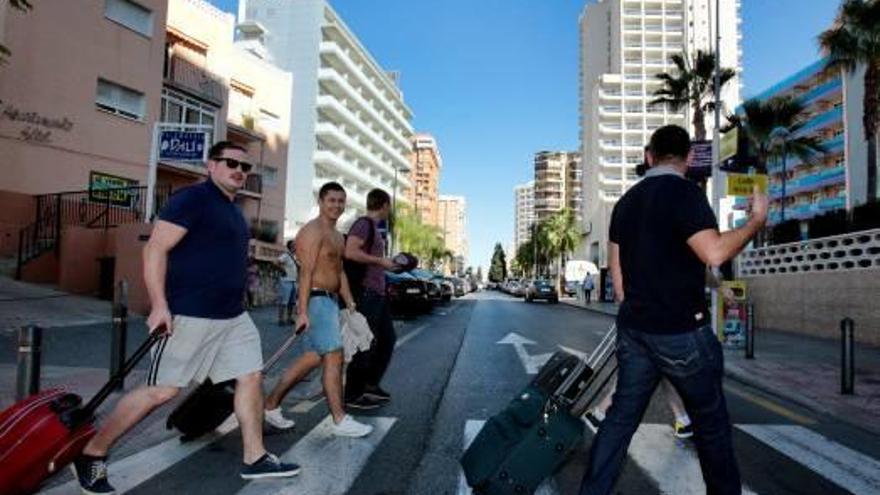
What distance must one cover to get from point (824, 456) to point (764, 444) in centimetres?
40

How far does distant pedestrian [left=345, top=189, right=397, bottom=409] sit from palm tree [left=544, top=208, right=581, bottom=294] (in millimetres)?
83982

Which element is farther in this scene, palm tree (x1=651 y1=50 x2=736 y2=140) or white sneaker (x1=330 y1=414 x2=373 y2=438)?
palm tree (x1=651 y1=50 x2=736 y2=140)

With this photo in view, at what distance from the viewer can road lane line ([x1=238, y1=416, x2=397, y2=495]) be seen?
3.85m

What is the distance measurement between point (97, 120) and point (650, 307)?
22.7 meters

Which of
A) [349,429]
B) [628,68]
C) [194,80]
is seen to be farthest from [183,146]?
[628,68]

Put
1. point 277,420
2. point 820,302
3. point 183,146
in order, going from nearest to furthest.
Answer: point 277,420 → point 820,302 → point 183,146

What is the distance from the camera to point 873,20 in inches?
971

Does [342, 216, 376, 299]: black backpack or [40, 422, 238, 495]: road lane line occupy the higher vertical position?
[342, 216, 376, 299]: black backpack

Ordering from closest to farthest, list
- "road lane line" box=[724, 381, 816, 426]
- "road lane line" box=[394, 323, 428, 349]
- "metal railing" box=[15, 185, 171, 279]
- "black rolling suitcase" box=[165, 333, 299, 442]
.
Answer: "black rolling suitcase" box=[165, 333, 299, 442]
"road lane line" box=[724, 381, 816, 426]
"road lane line" box=[394, 323, 428, 349]
"metal railing" box=[15, 185, 171, 279]

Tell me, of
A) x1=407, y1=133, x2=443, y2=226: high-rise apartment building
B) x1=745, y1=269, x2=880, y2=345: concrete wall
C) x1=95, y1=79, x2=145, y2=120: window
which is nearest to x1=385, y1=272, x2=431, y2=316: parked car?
x1=745, y1=269, x2=880, y2=345: concrete wall

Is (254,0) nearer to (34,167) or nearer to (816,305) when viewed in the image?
(34,167)

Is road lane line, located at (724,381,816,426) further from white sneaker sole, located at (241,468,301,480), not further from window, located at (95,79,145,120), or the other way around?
window, located at (95,79,145,120)

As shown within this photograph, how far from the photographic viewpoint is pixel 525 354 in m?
A: 10.9

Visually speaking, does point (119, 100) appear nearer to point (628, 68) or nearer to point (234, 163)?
point (234, 163)
